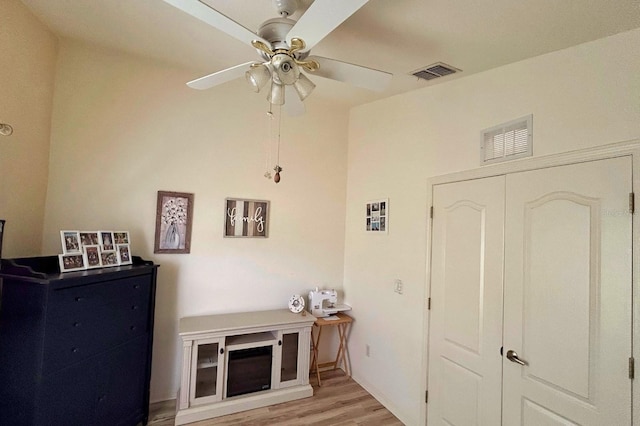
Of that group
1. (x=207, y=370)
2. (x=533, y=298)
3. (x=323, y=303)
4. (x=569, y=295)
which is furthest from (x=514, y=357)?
(x=207, y=370)

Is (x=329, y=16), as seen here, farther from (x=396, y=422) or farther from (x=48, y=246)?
(x=396, y=422)

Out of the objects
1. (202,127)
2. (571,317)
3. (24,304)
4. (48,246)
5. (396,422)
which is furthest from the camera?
(202,127)

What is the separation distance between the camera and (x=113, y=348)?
1.98m

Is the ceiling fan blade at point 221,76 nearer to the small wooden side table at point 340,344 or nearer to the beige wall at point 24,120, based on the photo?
the beige wall at point 24,120

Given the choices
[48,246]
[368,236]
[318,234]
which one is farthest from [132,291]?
[368,236]

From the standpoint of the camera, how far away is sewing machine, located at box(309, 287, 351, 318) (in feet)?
10.2

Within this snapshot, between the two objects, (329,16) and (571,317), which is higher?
(329,16)

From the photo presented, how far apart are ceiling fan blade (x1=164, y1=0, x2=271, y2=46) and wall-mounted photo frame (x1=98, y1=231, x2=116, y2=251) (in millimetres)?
1714

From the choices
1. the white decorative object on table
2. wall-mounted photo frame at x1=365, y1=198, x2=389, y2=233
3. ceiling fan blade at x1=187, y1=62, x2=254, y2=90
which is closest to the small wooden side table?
the white decorative object on table

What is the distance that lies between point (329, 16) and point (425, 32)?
874 mm

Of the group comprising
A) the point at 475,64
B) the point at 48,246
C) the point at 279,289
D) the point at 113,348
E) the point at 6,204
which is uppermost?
the point at 475,64

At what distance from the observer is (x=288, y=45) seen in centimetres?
141

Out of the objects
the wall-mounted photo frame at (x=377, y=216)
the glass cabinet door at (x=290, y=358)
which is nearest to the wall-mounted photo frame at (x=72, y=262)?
the glass cabinet door at (x=290, y=358)

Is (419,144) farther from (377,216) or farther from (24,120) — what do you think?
(24,120)
